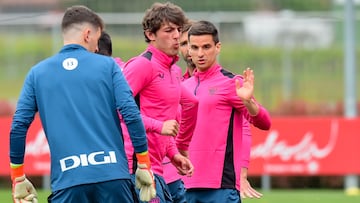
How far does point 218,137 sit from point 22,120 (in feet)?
7.55

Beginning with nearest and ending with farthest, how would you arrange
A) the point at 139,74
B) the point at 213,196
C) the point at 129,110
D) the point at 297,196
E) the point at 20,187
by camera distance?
1. the point at 129,110
2. the point at 20,187
3. the point at 139,74
4. the point at 213,196
5. the point at 297,196

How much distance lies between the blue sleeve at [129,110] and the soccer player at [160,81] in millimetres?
854

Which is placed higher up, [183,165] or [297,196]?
[183,165]

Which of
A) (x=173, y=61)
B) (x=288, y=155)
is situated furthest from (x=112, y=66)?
(x=288, y=155)

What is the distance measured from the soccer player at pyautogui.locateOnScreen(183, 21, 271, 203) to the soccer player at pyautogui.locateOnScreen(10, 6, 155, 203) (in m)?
1.84

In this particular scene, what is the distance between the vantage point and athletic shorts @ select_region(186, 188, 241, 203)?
8.50 metres

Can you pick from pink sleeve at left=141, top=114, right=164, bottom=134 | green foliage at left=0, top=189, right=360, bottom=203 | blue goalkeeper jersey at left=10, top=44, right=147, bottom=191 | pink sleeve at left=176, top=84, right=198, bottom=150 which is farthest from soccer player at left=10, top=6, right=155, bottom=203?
green foliage at left=0, top=189, right=360, bottom=203

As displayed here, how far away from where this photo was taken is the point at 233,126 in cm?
860

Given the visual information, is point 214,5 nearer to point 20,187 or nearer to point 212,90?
point 212,90

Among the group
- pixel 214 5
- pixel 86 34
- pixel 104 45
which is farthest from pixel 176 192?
pixel 214 5

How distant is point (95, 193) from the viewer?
673cm

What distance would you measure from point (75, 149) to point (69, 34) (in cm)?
75

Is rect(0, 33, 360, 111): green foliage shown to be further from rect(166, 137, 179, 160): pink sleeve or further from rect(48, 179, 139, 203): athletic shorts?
rect(48, 179, 139, 203): athletic shorts

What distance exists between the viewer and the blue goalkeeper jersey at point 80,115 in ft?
21.9
